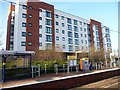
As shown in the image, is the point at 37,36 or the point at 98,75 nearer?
the point at 98,75

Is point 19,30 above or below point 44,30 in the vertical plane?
below

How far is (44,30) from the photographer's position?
4225cm

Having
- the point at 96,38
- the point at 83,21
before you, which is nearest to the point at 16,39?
the point at 83,21

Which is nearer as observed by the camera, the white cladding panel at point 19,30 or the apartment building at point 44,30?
the white cladding panel at point 19,30

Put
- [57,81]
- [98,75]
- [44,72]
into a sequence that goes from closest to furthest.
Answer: [57,81], [98,75], [44,72]

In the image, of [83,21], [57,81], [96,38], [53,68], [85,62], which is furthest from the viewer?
[96,38]

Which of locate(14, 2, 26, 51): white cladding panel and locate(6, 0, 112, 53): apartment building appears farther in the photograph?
locate(6, 0, 112, 53): apartment building

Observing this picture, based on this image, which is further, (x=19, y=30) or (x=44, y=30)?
(x=44, y=30)

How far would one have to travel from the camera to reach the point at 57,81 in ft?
37.1

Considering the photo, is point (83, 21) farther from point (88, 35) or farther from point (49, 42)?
point (49, 42)

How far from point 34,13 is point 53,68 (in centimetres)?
2333

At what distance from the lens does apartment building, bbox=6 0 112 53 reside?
1518 inches

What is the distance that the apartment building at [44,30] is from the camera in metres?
38.6

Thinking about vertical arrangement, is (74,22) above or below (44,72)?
above
